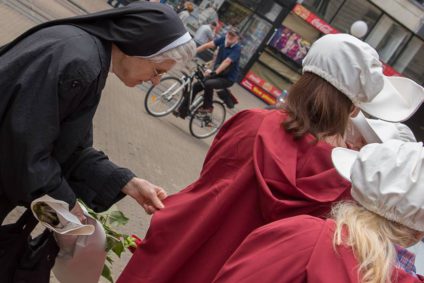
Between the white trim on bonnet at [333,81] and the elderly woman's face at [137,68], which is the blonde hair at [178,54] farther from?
the white trim on bonnet at [333,81]

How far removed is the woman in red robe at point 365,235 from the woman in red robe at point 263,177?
46 cm

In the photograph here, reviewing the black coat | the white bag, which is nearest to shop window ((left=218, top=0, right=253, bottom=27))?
the white bag

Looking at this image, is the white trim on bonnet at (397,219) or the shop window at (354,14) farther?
the shop window at (354,14)

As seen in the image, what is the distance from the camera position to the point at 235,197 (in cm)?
205

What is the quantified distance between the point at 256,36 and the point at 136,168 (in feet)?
40.5

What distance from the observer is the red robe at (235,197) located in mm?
1914

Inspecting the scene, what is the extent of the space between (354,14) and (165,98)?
10.9 metres

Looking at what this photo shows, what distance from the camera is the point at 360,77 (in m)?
2.06

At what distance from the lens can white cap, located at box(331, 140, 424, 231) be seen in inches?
53.1

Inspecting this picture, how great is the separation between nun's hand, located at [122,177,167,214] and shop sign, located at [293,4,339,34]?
1569 centimetres

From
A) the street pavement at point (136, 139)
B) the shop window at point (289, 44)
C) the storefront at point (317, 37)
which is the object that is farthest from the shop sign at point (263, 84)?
the street pavement at point (136, 139)

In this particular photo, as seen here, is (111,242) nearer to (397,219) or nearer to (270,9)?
(397,219)

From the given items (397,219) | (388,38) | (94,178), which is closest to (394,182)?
(397,219)

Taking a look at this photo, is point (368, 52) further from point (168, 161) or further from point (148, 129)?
point (148, 129)
